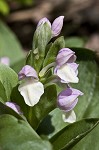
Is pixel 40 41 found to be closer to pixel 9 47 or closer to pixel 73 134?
pixel 73 134

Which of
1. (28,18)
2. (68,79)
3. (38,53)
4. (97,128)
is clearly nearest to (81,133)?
(97,128)

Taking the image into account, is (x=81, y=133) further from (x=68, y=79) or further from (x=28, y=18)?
(x=28, y=18)

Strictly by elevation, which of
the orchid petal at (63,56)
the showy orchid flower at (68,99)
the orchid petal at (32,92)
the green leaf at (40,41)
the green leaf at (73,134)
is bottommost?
the green leaf at (73,134)

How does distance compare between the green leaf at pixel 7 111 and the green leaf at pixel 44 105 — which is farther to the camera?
the green leaf at pixel 44 105

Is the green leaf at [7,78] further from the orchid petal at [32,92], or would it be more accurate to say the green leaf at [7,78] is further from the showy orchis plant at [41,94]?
the orchid petal at [32,92]

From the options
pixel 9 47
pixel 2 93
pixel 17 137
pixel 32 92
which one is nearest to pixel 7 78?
pixel 2 93

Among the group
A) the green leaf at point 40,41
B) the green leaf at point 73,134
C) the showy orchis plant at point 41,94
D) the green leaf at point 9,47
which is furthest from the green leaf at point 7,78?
the green leaf at point 9,47
